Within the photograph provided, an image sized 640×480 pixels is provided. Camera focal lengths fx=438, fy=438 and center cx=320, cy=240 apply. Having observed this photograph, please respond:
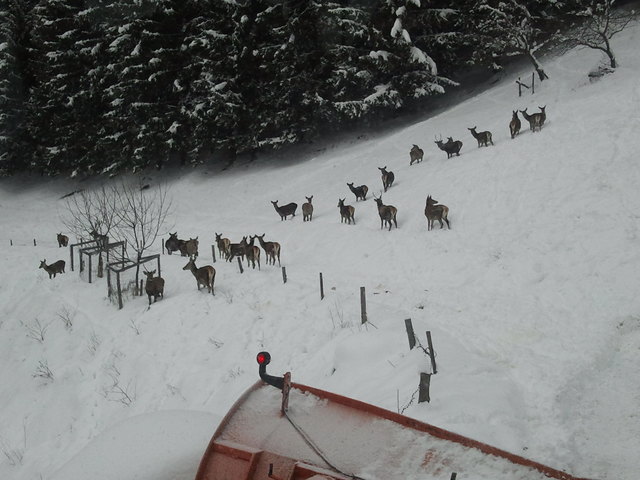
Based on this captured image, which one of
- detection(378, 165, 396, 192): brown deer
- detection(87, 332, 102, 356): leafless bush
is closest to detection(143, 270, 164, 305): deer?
detection(87, 332, 102, 356): leafless bush

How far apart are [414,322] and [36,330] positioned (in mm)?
13108

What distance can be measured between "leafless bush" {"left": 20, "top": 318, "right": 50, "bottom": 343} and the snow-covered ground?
0.32ft

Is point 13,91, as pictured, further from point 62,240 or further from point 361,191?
point 361,191

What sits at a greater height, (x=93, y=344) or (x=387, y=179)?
(x=387, y=179)

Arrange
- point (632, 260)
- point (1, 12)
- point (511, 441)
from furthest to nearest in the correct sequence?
1. point (1, 12)
2. point (632, 260)
3. point (511, 441)

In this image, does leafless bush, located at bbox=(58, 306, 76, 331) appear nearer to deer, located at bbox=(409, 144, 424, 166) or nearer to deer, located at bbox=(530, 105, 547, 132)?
deer, located at bbox=(409, 144, 424, 166)

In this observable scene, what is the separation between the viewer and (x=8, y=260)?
70.3 feet

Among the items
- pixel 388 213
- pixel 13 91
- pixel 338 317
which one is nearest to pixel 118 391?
pixel 338 317

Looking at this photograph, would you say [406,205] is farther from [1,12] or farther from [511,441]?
[1,12]

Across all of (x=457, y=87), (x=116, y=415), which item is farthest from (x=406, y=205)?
(x=457, y=87)

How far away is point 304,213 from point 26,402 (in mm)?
11971

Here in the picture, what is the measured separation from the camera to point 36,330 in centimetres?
1512

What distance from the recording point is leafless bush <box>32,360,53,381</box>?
12555 millimetres

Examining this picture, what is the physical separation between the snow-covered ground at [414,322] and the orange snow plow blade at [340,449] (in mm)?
1065
